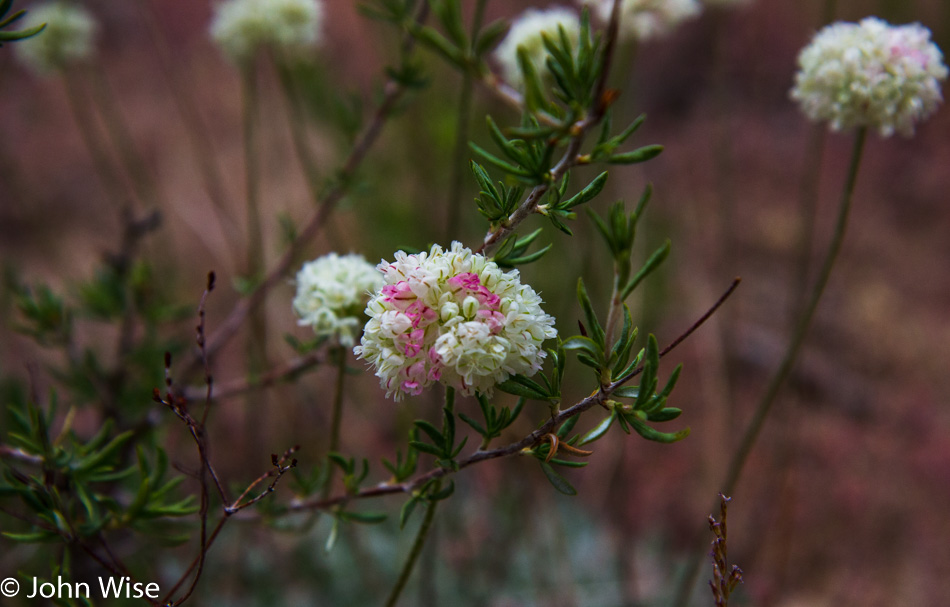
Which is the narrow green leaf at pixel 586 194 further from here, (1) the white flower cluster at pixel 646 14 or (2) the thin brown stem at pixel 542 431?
(1) the white flower cluster at pixel 646 14

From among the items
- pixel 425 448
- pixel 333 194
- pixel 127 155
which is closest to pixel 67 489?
pixel 425 448

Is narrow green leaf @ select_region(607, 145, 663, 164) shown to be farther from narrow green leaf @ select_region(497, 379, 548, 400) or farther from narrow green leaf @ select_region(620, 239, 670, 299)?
narrow green leaf @ select_region(497, 379, 548, 400)

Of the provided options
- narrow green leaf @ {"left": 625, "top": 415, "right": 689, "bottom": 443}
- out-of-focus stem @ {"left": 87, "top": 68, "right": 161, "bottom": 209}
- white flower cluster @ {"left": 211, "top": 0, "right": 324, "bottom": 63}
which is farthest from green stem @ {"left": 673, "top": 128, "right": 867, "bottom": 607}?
out-of-focus stem @ {"left": 87, "top": 68, "right": 161, "bottom": 209}

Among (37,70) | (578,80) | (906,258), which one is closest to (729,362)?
(578,80)

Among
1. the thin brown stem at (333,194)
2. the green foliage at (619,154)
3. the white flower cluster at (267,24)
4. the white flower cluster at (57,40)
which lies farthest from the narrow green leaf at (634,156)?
the white flower cluster at (57,40)

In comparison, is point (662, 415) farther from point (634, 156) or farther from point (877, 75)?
point (877, 75)
